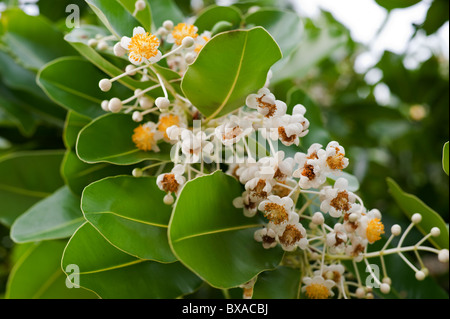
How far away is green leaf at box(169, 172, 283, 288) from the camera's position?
634 mm

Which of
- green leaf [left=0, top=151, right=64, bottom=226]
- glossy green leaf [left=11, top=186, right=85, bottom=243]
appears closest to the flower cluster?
glossy green leaf [left=11, top=186, right=85, bottom=243]

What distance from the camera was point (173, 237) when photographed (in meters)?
0.62

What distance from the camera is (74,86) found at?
3.13 feet

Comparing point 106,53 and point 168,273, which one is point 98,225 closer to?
point 168,273

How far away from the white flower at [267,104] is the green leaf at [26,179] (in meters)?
0.69

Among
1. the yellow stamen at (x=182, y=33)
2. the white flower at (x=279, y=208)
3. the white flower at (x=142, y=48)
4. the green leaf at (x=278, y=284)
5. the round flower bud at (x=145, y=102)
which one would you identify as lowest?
the green leaf at (x=278, y=284)

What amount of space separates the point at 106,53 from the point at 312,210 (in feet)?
1.79

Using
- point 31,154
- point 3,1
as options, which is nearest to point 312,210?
point 31,154

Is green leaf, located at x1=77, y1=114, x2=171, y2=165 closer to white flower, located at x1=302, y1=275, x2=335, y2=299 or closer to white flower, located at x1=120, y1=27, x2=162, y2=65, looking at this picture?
white flower, located at x1=120, y1=27, x2=162, y2=65

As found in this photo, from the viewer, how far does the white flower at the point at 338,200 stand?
2.29ft

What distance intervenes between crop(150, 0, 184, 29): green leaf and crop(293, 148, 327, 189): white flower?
0.54m

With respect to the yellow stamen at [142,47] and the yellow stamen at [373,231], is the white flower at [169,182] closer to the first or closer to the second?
the yellow stamen at [142,47]

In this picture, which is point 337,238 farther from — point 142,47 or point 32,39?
point 32,39

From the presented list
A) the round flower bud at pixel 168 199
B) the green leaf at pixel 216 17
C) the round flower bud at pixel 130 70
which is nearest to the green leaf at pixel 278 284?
the round flower bud at pixel 168 199
